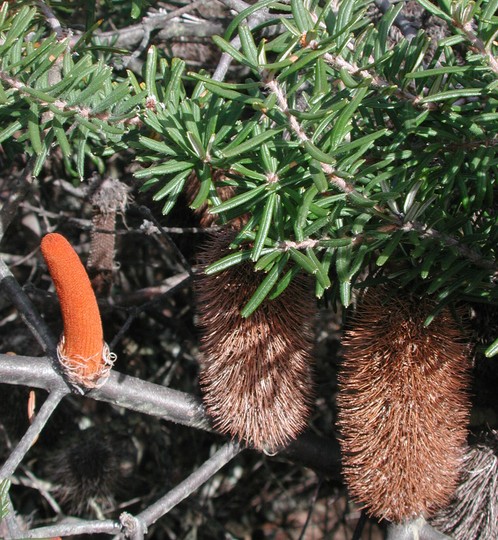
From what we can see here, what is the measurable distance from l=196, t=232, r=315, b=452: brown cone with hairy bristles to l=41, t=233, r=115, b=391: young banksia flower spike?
0.64 feet

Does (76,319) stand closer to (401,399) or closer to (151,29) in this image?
(401,399)

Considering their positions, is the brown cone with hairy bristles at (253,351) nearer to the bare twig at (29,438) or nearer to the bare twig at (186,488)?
the bare twig at (186,488)

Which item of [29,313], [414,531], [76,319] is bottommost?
[414,531]

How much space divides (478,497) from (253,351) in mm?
553

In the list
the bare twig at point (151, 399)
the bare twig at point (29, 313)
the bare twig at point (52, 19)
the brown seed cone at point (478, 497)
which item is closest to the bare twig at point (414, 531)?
the brown seed cone at point (478, 497)

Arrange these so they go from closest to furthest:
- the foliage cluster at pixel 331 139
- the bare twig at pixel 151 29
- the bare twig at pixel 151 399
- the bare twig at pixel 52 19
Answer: the foliage cluster at pixel 331 139 < the bare twig at pixel 151 399 < the bare twig at pixel 52 19 < the bare twig at pixel 151 29

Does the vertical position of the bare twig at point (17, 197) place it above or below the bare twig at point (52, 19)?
below

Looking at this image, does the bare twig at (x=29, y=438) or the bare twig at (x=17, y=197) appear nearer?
the bare twig at (x=29, y=438)

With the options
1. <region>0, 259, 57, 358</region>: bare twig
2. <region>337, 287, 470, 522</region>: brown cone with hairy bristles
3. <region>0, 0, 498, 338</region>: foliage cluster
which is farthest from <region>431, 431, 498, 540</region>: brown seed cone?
<region>0, 259, 57, 358</region>: bare twig

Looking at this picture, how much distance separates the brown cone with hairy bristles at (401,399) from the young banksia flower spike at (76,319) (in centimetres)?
44

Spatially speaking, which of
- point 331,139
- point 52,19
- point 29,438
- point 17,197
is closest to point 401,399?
point 331,139

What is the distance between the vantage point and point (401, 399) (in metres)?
1.18

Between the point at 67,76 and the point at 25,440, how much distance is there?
65 centimetres

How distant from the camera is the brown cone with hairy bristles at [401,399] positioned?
118cm
